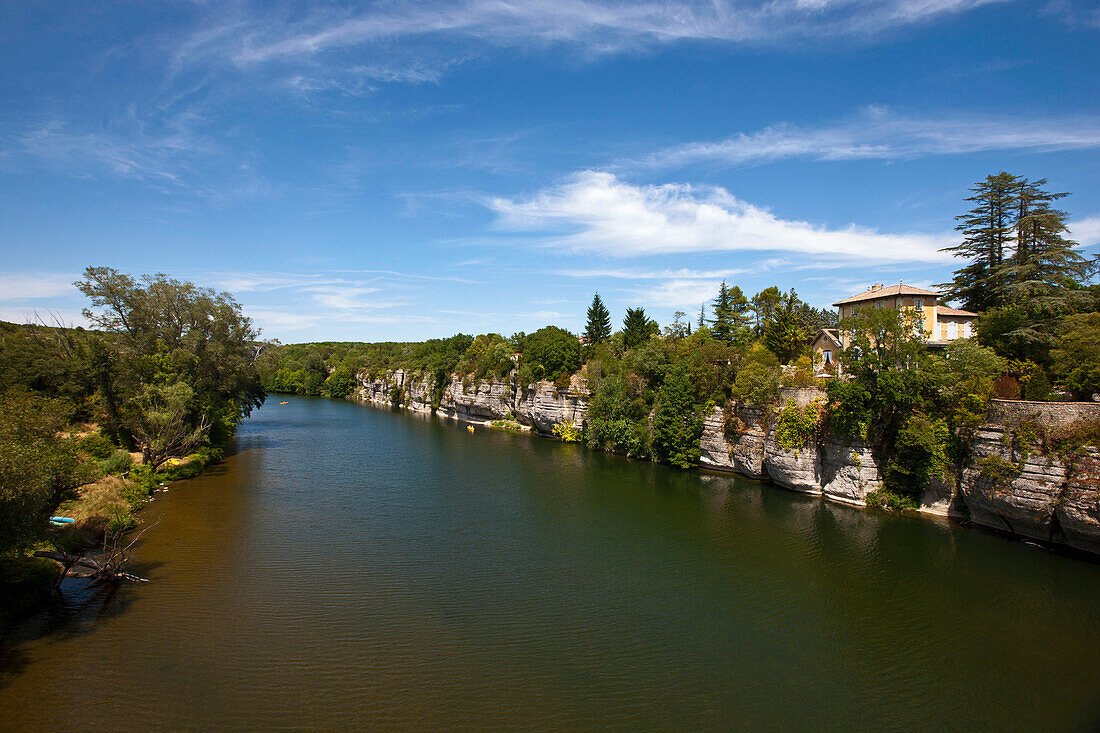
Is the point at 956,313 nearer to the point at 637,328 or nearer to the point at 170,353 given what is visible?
the point at 637,328

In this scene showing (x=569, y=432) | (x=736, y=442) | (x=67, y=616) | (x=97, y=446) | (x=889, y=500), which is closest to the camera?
(x=67, y=616)

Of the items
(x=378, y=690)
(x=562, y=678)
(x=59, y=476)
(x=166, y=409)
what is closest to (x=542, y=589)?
(x=562, y=678)

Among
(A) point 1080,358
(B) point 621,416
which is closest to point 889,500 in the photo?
(A) point 1080,358

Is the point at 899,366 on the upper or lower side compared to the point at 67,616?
upper

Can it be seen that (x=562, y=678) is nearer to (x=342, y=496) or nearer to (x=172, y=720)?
(x=172, y=720)

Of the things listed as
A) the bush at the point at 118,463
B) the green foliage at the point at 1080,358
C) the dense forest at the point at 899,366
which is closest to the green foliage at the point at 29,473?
the bush at the point at 118,463

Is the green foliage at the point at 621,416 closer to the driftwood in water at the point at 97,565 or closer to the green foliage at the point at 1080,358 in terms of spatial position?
the green foliage at the point at 1080,358
